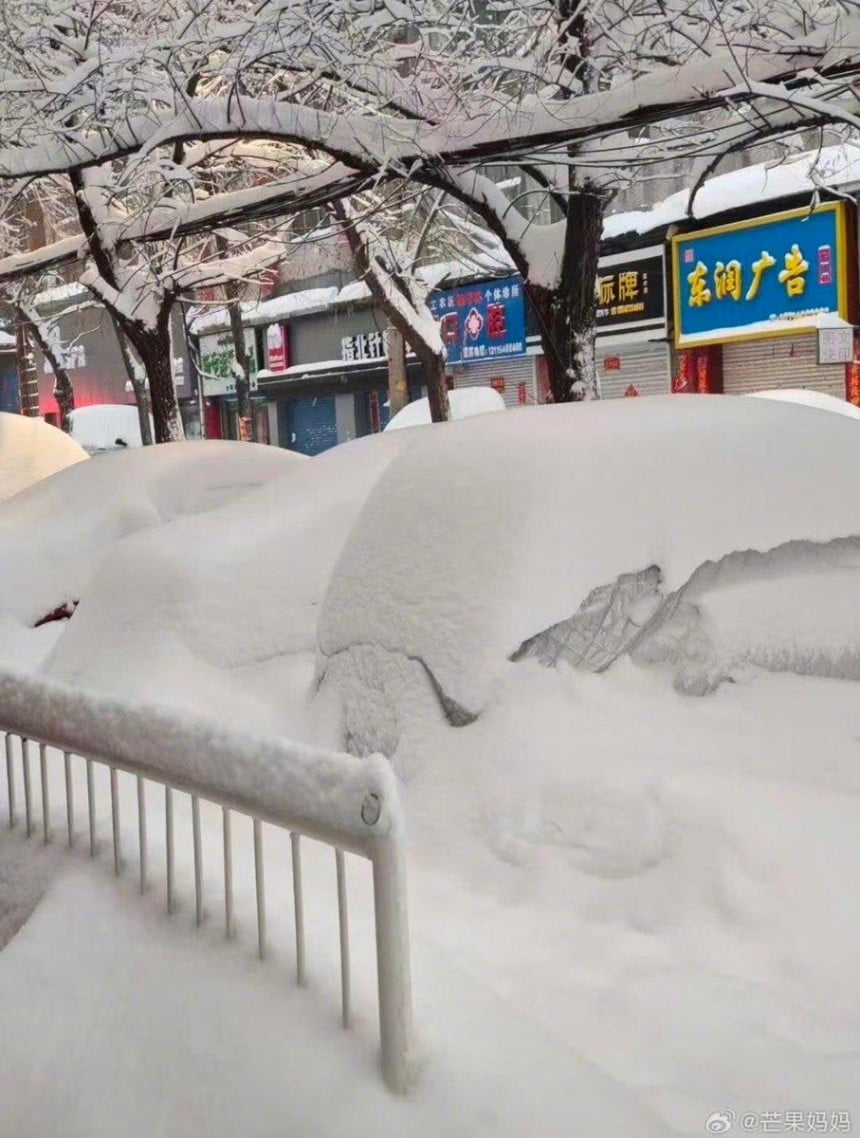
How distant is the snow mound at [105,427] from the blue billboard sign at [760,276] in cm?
1454

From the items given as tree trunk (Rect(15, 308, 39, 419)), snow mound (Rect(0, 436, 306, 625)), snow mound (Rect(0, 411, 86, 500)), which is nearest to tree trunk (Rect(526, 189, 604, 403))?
snow mound (Rect(0, 436, 306, 625))

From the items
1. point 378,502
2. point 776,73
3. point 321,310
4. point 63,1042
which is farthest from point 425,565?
point 321,310

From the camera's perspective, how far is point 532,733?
3.50 metres

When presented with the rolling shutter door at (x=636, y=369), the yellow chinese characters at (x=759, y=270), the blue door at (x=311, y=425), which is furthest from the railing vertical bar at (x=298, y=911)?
the blue door at (x=311, y=425)

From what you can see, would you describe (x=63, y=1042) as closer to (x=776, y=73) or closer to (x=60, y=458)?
(x=776, y=73)

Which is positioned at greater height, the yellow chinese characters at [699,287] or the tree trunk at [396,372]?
the yellow chinese characters at [699,287]

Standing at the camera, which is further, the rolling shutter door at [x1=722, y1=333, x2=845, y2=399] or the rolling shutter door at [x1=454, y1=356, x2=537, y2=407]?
the rolling shutter door at [x1=454, y1=356, x2=537, y2=407]

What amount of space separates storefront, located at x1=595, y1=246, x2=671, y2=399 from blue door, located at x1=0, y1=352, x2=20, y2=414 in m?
28.5

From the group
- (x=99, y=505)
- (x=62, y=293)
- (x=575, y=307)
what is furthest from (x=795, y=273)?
(x=62, y=293)

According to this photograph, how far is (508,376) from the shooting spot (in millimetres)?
24047

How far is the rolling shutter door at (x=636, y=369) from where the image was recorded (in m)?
20.3

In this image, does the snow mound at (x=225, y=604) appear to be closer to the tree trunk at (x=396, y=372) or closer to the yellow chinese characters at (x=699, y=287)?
the yellow chinese characters at (x=699, y=287)

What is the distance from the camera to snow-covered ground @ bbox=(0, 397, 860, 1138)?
97.8 inches

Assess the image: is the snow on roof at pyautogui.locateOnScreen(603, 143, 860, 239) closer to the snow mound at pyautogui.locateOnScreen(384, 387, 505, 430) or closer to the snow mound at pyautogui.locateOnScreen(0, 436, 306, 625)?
the snow mound at pyautogui.locateOnScreen(384, 387, 505, 430)
